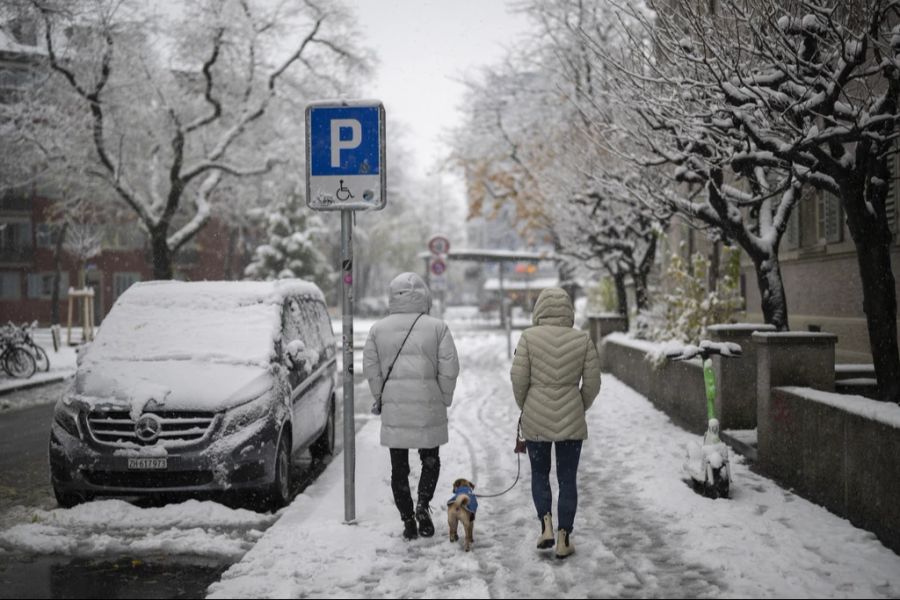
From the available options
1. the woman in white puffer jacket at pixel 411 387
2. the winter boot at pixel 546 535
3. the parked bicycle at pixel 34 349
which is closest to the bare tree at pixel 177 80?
the parked bicycle at pixel 34 349

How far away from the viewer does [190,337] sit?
774 centimetres

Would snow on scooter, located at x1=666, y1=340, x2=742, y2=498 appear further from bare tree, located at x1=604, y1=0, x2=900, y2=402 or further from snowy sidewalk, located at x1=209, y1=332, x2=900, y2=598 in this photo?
bare tree, located at x1=604, y1=0, x2=900, y2=402

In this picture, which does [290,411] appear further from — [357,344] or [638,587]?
[357,344]

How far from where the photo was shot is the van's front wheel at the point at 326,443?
9312 millimetres

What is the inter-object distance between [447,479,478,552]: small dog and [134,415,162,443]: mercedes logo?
254 cm

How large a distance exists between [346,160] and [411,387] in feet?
6.09

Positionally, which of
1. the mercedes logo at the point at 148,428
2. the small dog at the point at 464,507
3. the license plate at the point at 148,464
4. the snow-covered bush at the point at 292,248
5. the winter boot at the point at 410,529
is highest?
the snow-covered bush at the point at 292,248

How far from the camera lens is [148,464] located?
6488mm

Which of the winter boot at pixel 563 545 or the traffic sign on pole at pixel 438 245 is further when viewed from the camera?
the traffic sign on pole at pixel 438 245

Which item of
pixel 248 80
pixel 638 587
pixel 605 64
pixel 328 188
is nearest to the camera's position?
pixel 638 587

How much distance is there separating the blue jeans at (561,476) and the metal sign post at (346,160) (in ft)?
4.96

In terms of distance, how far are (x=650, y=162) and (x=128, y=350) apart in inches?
236

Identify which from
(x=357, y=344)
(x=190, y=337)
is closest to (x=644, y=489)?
(x=190, y=337)

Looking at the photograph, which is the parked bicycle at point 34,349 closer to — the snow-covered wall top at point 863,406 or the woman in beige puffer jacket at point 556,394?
the woman in beige puffer jacket at point 556,394
